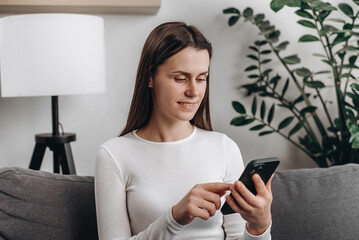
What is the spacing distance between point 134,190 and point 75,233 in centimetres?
24

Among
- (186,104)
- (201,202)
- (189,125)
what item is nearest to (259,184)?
(201,202)

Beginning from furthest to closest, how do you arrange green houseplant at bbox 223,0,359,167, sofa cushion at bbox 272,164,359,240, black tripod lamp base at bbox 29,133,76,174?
1. green houseplant at bbox 223,0,359,167
2. black tripod lamp base at bbox 29,133,76,174
3. sofa cushion at bbox 272,164,359,240

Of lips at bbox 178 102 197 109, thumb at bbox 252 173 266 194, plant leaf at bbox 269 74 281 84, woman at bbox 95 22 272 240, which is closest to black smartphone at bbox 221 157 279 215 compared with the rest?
thumb at bbox 252 173 266 194

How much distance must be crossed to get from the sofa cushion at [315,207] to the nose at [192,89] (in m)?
0.47

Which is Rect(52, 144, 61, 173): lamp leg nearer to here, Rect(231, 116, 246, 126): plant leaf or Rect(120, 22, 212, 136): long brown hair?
Rect(120, 22, 212, 136): long brown hair

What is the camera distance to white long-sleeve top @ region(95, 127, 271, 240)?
1178 millimetres

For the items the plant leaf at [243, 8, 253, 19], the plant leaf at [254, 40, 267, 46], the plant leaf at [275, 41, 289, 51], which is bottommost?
the plant leaf at [275, 41, 289, 51]

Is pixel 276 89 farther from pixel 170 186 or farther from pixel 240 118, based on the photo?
pixel 170 186

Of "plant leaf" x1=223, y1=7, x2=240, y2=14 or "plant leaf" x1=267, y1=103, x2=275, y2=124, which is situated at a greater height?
"plant leaf" x1=223, y1=7, x2=240, y2=14

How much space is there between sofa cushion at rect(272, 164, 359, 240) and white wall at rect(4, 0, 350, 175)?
28.1 inches

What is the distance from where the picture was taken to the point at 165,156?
126 cm

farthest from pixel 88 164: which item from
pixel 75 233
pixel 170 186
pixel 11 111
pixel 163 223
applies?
pixel 163 223

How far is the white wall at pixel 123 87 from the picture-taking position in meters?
1.98

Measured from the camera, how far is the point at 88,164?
2.03 metres
